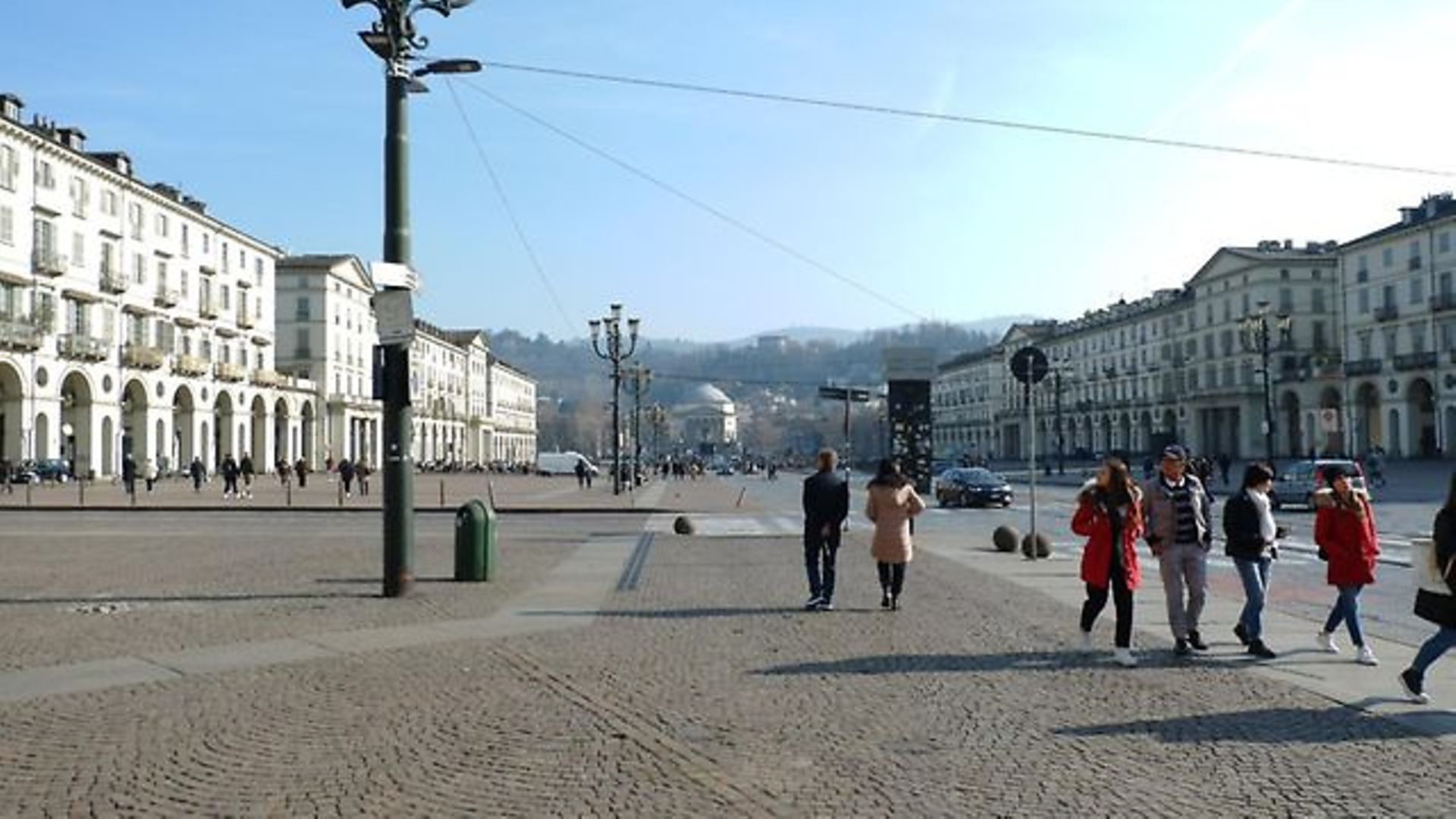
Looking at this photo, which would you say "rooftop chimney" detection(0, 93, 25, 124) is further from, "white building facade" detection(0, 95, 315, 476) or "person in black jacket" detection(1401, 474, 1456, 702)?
"person in black jacket" detection(1401, 474, 1456, 702)

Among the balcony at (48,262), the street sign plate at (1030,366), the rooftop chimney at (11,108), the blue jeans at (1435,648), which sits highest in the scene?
the rooftop chimney at (11,108)

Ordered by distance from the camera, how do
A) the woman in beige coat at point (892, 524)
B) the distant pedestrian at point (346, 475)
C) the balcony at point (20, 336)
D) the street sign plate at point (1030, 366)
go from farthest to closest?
the balcony at point (20, 336)
the distant pedestrian at point (346, 475)
the street sign plate at point (1030, 366)
the woman in beige coat at point (892, 524)

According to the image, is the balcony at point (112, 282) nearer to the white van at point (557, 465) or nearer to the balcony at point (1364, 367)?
the white van at point (557, 465)

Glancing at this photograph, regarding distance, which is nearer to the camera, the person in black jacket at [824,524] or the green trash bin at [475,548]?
the person in black jacket at [824,524]

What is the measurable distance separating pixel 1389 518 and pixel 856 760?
30384mm

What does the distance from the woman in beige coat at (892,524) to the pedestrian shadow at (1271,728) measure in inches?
213

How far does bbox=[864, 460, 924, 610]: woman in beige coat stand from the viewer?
44.2ft

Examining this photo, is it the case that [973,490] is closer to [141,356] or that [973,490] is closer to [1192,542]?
[1192,542]

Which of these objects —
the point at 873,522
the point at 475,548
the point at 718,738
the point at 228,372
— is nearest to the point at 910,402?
the point at 475,548

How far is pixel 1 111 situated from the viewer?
2506 inches

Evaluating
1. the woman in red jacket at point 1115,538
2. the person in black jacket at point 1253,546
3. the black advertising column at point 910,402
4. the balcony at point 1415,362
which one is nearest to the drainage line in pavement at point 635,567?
the woman in red jacket at point 1115,538

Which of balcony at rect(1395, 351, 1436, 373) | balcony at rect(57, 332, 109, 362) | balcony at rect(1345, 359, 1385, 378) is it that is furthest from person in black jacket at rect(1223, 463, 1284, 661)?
balcony at rect(1345, 359, 1385, 378)

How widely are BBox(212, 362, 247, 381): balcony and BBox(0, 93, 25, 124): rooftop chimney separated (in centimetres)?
2705

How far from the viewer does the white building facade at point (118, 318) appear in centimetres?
6562
